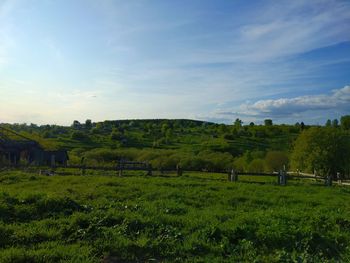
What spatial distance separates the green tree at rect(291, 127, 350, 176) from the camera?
45094 mm

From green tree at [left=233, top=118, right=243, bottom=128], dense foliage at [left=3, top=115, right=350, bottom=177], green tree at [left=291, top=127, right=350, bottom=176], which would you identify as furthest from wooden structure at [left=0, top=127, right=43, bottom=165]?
green tree at [left=233, top=118, right=243, bottom=128]

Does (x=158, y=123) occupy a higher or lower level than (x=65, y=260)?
higher

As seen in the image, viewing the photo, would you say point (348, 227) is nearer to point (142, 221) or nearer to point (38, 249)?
point (142, 221)

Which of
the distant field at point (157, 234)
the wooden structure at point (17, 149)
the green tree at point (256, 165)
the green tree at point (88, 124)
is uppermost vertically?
the green tree at point (88, 124)

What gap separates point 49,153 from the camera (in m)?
53.5

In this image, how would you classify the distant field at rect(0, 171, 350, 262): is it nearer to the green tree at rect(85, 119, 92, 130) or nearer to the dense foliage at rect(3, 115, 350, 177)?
the dense foliage at rect(3, 115, 350, 177)

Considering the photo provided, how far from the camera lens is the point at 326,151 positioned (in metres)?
45.1

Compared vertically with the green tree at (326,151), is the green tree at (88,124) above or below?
above

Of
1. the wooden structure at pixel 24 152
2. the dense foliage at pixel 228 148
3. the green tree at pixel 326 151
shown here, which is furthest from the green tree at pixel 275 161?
the wooden structure at pixel 24 152

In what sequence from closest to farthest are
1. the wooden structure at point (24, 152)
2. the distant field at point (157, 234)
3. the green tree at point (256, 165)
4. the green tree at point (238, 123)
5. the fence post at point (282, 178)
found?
the distant field at point (157, 234)
the fence post at point (282, 178)
the wooden structure at point (24, 152)
the green tree at point (256, 165)
the green tree at point (238, 123)

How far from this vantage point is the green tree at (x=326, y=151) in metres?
45.1

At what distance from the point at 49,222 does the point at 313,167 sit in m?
39.6

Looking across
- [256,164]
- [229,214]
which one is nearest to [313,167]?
[256,164]

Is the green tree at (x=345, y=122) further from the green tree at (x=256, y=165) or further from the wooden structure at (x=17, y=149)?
the wooden structure at (x=17, y=149)
